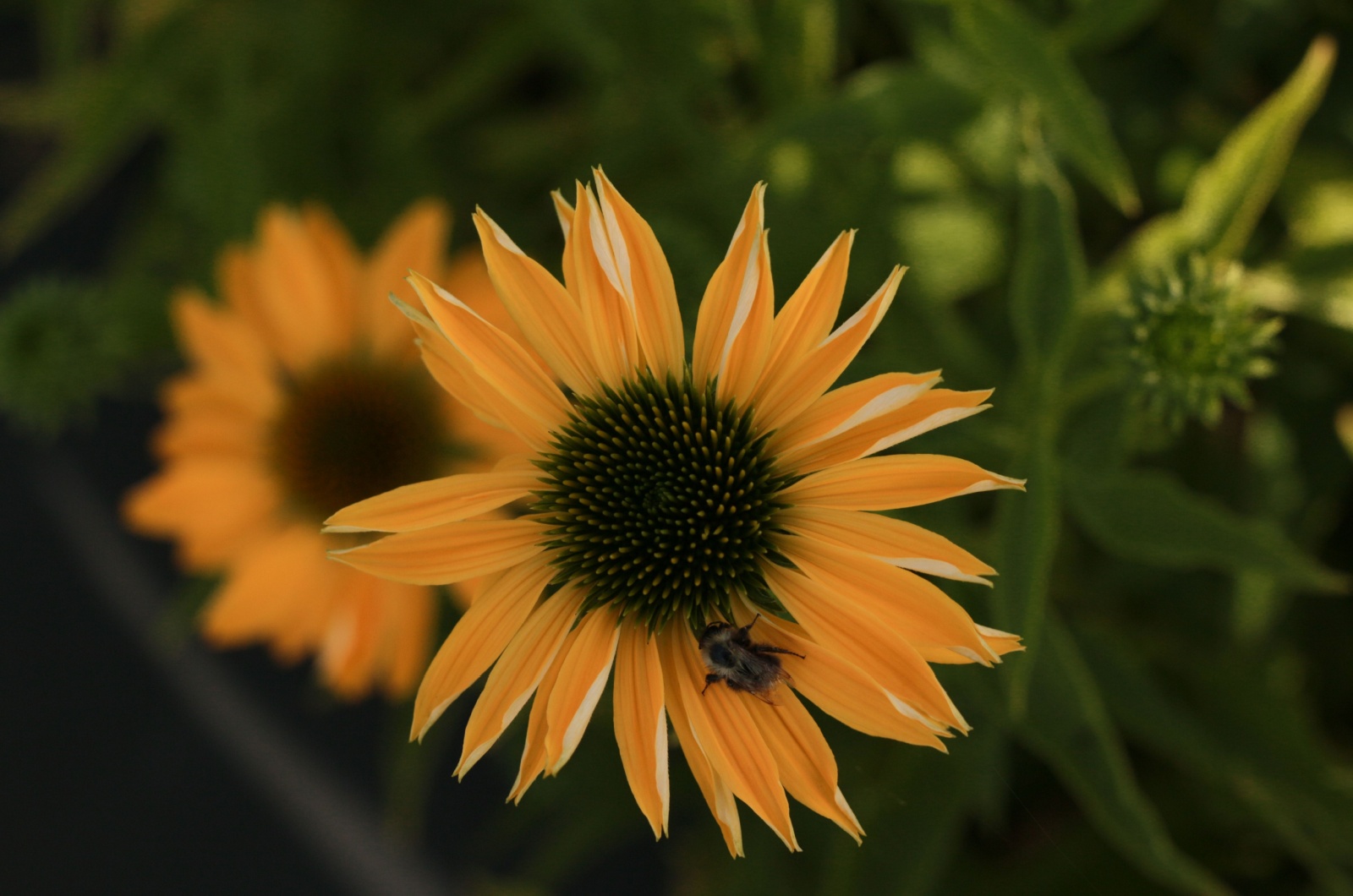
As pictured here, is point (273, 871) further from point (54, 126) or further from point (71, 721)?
point (54, 126)

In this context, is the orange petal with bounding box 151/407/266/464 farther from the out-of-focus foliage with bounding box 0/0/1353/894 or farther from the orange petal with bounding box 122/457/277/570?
the out-of-focus foliage with bounding box 0/0/1353/894

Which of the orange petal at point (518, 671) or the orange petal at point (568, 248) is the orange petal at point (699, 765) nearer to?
the orange petal at point (518, 671)

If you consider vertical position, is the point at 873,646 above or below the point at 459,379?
below

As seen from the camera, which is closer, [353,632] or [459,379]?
[459,379]

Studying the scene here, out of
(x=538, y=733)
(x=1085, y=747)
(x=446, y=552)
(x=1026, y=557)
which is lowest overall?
(x=1085, y=747)

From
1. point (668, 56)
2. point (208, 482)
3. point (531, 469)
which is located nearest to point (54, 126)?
point (208, 482)

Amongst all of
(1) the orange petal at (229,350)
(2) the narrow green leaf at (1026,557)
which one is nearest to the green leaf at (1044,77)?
(2) the narrow green leaf at (1026,557)

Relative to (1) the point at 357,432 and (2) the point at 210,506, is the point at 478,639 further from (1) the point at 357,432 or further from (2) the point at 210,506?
(2) the point at 210,506

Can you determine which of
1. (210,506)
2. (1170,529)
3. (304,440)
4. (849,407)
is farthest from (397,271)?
(1170,529)
